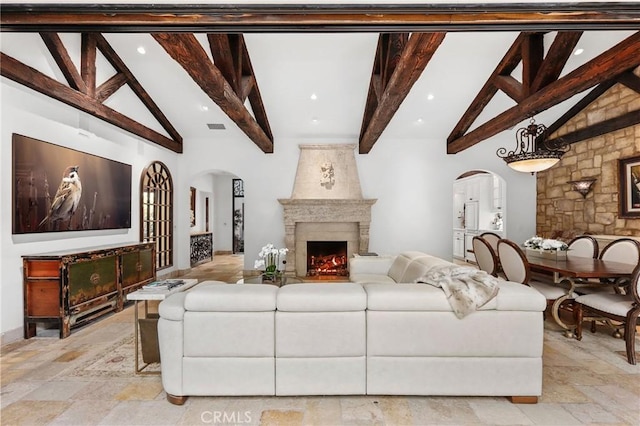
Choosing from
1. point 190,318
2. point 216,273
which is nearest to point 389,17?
point 190,318

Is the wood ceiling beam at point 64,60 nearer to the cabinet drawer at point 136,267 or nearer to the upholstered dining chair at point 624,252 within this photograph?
the cabinet drawer at point 136,267

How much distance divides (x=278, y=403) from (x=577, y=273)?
120 inches

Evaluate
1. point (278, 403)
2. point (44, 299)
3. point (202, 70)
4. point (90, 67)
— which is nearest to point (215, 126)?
point (90, 67)

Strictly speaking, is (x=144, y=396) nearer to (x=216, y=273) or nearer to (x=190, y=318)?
Answer: (x=190, y=318)

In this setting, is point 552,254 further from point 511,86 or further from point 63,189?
point 63,189

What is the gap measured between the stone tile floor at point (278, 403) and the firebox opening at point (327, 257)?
13.6ft

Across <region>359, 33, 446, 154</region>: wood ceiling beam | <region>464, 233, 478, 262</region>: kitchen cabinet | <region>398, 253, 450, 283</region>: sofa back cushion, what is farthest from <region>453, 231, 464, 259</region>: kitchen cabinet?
<region>398, 253, 450, 283</region>: sofa back cushion

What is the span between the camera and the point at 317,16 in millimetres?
1971

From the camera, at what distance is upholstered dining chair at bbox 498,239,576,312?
3.39 metres

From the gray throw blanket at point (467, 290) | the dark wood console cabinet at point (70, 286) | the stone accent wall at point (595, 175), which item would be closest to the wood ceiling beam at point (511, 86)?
the stone accent wall at point (595, 175)

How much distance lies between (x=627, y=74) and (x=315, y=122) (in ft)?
15.5

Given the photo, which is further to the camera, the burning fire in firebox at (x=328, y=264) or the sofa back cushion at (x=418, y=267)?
the burning fire in firebox at (x=328, y=264)

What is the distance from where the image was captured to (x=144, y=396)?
222 centimetres

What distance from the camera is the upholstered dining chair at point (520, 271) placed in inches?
133
